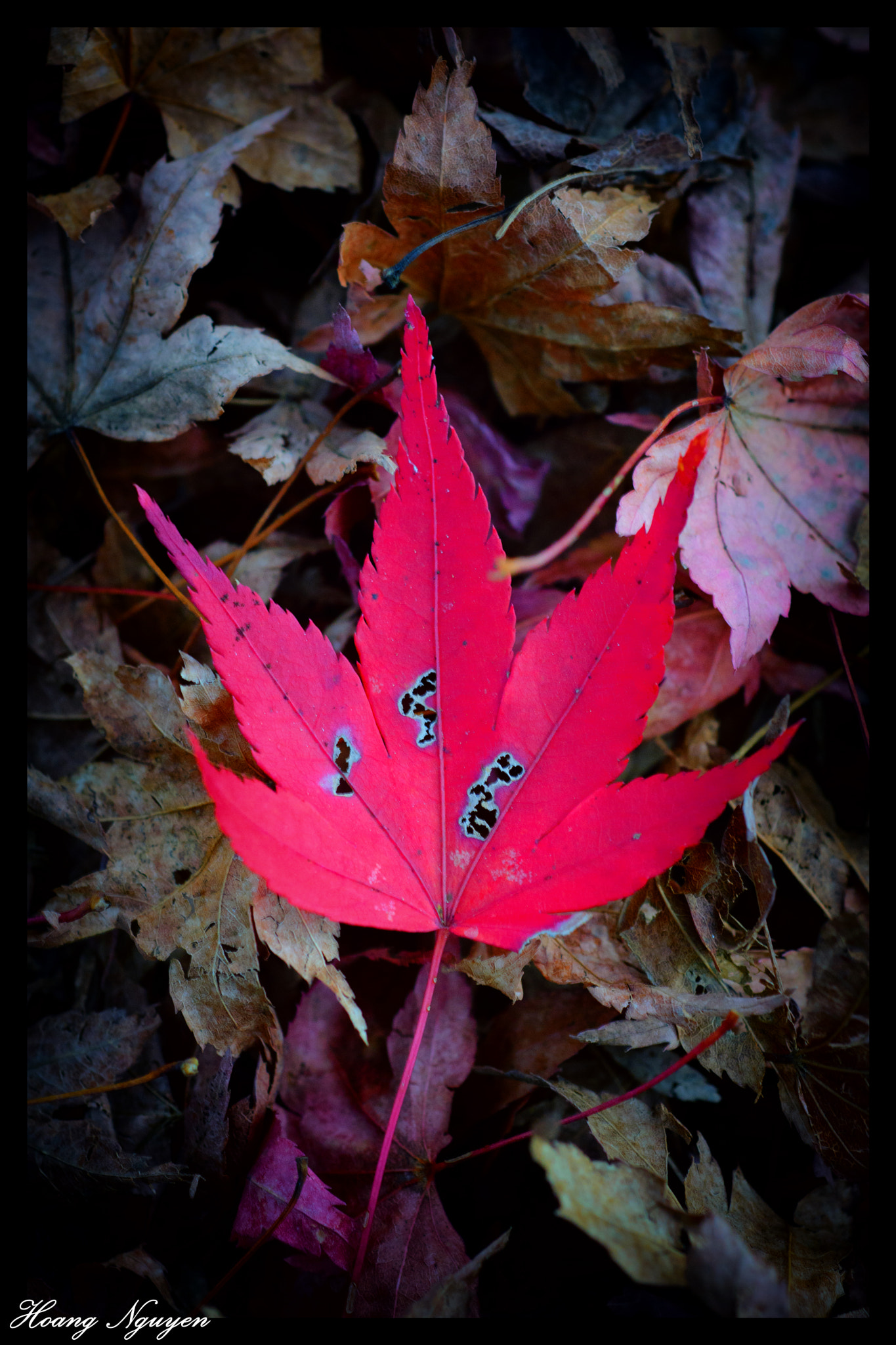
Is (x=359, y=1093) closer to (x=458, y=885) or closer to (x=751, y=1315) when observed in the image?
(x=458, y=885)

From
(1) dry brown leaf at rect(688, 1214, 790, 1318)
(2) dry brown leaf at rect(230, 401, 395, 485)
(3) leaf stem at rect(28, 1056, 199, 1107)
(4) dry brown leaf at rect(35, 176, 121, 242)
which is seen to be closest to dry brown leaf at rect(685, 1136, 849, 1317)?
(1) dry brown leaf at rect(688, 1214, 790, 1318)

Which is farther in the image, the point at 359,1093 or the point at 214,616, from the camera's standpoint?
the point at 359,1093

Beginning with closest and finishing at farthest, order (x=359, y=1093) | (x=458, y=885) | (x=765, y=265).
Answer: (x=458, y=885)
(x=359, y=1093)
(x=765, y=265)

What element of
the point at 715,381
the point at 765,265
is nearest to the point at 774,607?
the point at 715,381

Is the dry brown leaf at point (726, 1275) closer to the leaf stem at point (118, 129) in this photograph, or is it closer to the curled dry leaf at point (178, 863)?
the curled dry leaf at point (178, 863)

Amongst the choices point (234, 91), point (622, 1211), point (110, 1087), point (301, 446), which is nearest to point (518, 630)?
point (301, 446)
